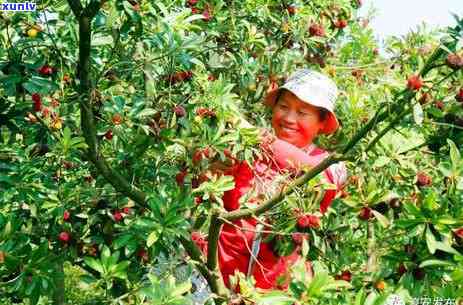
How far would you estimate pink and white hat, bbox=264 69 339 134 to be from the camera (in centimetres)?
276

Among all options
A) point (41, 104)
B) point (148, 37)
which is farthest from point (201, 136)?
point (41, 104)

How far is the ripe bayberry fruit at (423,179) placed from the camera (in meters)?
2.26

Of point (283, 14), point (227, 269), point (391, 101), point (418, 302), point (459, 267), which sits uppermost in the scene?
point (283, 14)

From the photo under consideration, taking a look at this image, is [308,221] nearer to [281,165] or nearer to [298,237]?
[298,237]

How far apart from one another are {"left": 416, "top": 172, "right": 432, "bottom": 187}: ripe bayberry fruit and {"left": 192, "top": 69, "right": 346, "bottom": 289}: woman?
0.38 metres

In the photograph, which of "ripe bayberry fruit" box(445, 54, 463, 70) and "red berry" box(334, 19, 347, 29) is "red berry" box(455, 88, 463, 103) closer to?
"ripe bayberry fruit" box(445, 54, 463, 70)

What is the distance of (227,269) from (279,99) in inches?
29.9

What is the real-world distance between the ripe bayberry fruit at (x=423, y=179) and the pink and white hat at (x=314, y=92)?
61 centimetres

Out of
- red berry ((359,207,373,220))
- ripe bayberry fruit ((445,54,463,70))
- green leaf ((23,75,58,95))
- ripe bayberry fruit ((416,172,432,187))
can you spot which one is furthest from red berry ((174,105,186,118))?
ripe bayberry fruit ((445,54,463,70))

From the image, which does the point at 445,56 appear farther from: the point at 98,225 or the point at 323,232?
the point at 98,225

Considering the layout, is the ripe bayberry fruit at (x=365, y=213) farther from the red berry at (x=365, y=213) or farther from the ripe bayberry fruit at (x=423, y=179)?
the ripe bayberry fruit at (x=423, y=179)

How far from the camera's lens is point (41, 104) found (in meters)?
2.51

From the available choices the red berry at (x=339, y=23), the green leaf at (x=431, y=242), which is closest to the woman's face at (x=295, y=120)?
the green leaf at (x=431, y=242)

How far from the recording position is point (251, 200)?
2480mm
